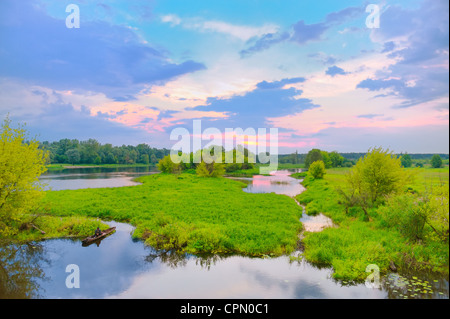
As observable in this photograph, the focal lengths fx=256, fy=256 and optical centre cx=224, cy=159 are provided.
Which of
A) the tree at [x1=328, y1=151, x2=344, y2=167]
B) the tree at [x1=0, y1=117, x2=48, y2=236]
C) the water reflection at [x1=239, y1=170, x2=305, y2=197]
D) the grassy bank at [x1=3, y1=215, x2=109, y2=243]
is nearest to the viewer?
the tree at [x1=0, y1=117, x2=48, y2=236]

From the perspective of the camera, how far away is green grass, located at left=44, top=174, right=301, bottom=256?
623 inches

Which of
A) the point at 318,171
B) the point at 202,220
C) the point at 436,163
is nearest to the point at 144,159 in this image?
the point at 318,171

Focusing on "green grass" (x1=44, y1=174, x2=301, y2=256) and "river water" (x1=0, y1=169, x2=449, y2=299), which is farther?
"green grass" (x1=44, y1=174, x2=301, y2=256)

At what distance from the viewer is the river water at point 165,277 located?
36.3ft

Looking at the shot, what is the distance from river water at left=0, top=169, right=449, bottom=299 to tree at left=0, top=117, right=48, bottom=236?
7.62ft

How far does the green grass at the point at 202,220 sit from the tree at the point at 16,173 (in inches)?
285

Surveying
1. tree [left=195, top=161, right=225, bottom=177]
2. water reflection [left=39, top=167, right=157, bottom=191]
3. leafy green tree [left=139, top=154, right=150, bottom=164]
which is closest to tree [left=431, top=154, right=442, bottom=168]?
water reflection [left=39, top=167, right=157, bottom=191]

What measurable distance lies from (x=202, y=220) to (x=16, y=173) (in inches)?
504

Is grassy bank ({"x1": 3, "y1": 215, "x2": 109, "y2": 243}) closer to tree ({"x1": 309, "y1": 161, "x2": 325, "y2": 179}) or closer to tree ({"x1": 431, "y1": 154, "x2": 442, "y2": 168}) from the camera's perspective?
tree ({"x1": 431, "y1": 154, "x2": 442, "y2": 168})

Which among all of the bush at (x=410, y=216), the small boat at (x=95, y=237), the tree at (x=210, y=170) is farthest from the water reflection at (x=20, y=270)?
the tree at (x=210, y=170)

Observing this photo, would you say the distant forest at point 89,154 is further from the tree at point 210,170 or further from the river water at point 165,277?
the river water at point 165,277

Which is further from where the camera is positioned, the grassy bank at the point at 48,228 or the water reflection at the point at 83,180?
the water reflection at the point at 83,180
